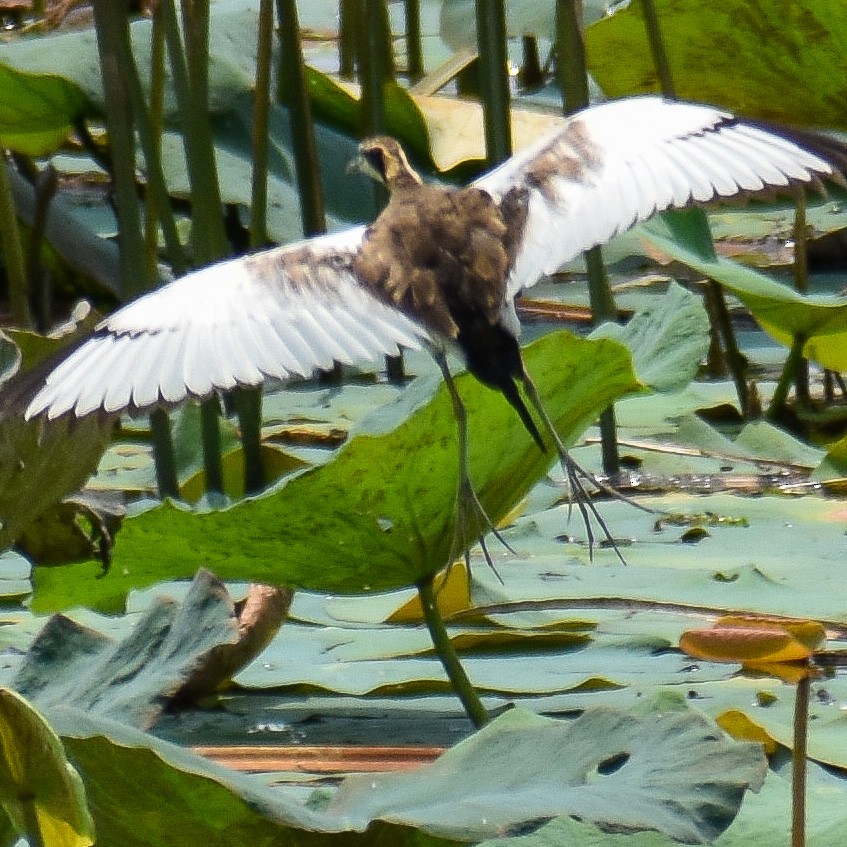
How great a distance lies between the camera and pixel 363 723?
55.9 inches

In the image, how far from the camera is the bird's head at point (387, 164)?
1.89 m

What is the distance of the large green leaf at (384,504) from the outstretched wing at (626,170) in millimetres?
240

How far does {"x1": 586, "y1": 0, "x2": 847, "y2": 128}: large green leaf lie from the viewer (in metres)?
2.79

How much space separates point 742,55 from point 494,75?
918mm

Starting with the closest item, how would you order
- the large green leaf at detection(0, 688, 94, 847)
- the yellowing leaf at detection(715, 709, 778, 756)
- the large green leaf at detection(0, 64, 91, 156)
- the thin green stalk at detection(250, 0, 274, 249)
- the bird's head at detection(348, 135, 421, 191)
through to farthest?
1. the large green leaf at detection(0, 688, 94, 847)
2. the yellowing leaf at detection(715, 709, 778, 756)
3. the bird's head at detection(348, 135, 421, 191)
4. the thin green stalk at detection(250, 0, 274, 249)
5. the large green leaf at detection(0, 64, 91, 156)

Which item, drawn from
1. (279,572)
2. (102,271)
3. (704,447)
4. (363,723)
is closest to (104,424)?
(279,572)

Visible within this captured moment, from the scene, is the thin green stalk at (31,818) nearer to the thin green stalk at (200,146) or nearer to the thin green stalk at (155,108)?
the thin green stalk at (200,146)

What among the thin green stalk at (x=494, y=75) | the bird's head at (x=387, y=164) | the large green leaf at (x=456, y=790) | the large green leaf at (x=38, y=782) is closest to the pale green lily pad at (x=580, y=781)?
the large green leaf at (x=456, y=790)

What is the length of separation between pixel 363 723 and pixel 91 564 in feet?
0.89

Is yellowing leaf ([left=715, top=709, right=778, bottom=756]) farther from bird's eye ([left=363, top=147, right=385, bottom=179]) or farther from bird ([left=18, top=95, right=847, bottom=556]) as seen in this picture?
bird's eye ([left=363, top=147, right=385, bottom=179])

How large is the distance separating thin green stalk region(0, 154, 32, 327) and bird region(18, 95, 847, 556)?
1.56 ft

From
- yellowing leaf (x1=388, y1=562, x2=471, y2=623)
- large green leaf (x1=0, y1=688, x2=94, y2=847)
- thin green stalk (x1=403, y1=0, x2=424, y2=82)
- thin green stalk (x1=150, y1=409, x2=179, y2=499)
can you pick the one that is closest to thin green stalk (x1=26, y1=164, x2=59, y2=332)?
thin green stalk (x1=150, y1=409, x2=179, y2=499)

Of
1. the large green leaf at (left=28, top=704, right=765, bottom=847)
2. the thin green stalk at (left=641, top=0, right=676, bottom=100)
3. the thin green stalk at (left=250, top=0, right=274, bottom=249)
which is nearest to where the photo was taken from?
the large green leaf at (left=28, top=704, right=765, bottom=847)

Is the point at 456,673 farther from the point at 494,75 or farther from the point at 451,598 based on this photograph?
the point at 494,75
